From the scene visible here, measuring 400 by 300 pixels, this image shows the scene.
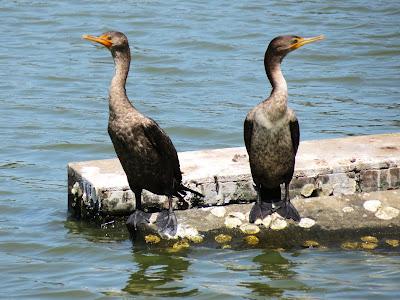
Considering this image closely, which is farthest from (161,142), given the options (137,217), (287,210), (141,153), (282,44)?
(282,44)

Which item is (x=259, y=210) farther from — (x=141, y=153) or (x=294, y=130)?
(x=141, y=153)

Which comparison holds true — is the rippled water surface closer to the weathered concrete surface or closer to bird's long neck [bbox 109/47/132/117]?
the weathered concrete surface

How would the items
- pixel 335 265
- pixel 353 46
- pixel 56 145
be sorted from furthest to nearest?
pixel 353 46, pixel 56 145, pixel 335 265

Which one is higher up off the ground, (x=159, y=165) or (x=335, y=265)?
(x=159, y=165)

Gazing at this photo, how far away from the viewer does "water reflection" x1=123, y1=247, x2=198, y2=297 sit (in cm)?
784

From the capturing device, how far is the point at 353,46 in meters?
16.5

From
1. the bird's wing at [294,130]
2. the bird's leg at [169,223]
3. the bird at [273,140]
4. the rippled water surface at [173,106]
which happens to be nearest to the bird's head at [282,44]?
the bird at [273,140]

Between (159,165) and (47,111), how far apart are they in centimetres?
539

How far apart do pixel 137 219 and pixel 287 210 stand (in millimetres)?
1024

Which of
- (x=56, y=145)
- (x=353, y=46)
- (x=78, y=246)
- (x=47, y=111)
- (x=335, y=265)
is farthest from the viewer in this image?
(x=353, y=46)

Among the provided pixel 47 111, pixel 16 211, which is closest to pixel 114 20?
pixel 47 111

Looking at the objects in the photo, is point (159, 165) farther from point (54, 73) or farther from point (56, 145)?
point (54, 73)

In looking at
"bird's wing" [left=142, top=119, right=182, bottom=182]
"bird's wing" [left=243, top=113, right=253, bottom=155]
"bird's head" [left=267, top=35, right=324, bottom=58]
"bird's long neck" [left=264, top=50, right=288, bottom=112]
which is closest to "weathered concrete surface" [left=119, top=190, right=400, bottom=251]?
"bird's wing" [left=142, top=119, right=182, bottom=182]

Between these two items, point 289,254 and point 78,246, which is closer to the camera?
point 289,254
